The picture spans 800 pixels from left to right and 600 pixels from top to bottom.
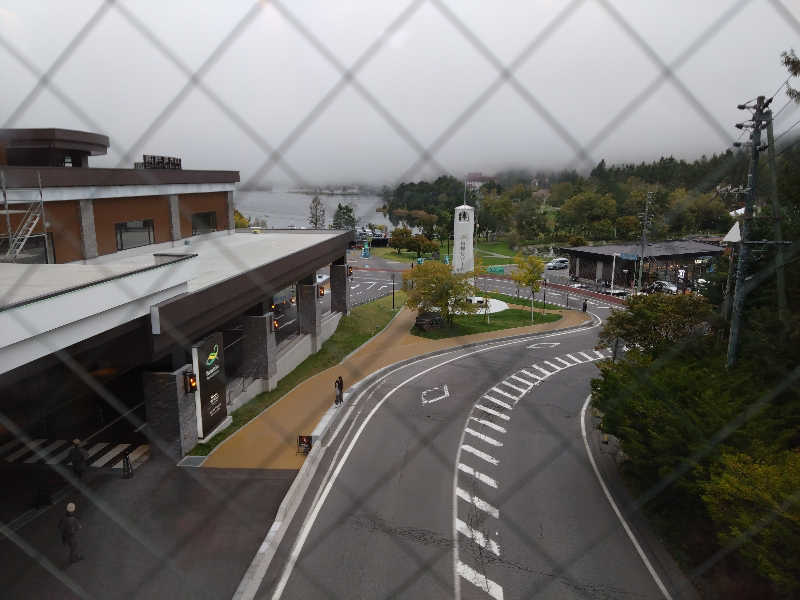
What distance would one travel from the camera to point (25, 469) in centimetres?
452

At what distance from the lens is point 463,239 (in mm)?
12953

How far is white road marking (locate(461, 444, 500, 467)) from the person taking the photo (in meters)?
4.93

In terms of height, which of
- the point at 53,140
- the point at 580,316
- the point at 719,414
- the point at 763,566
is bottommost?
the point at 580,316

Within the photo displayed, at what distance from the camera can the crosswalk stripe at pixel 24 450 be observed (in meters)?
4.70

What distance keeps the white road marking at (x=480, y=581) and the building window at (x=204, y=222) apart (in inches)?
260

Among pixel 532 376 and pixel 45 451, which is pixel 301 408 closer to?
pixel 45 451

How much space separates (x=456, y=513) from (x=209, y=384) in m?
2.63

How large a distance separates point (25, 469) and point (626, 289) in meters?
14.2

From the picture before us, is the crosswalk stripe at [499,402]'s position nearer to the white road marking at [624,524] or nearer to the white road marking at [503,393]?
the white road marking at [503,393]

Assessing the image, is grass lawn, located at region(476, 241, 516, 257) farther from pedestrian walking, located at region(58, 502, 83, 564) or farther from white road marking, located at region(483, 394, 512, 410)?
pedestrian walking, located at region(58, 502, 83, 564)

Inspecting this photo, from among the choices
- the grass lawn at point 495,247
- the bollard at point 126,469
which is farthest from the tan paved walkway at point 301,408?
the grass lawn at point 495,247

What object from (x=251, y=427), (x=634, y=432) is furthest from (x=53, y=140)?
(x=634, y=432)

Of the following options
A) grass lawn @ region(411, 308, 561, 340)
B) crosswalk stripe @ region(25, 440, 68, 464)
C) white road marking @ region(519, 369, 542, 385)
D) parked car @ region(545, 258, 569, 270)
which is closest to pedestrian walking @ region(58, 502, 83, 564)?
crosswalk stripe @ region(25, 440, 68, 464)

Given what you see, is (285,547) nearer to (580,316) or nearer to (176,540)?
(176,540)
